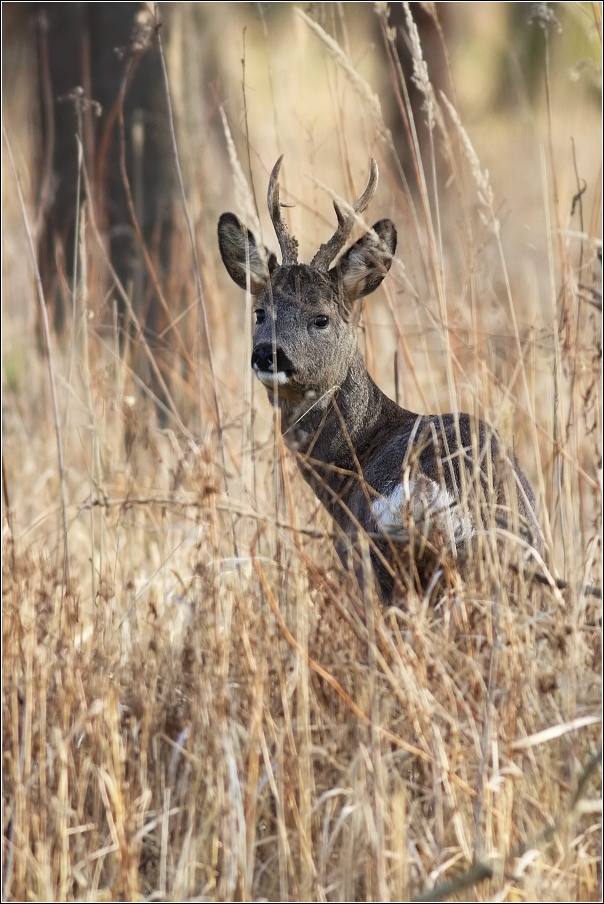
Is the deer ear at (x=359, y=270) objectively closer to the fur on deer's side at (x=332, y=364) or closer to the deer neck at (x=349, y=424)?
the fur on deer's side at (x=332, y=364)

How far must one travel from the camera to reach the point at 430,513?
3.17 m

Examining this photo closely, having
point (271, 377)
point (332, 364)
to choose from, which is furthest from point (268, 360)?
point (332, 364)

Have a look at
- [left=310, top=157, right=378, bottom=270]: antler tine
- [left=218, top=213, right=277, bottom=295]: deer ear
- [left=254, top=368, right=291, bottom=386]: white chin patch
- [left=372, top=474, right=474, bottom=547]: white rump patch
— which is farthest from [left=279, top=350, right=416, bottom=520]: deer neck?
[left=372, top=474, right=474, bottom=547]: white rump patch

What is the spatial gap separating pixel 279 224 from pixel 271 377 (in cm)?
55

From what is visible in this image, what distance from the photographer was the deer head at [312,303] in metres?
4.05

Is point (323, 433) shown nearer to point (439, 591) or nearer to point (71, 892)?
point (439, 591)

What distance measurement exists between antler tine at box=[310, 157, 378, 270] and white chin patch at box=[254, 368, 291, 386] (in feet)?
1.50

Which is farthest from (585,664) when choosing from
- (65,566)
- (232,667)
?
(65,566)

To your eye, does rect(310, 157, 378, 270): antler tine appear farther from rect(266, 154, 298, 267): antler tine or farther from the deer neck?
the deer neck

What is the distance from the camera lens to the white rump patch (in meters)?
3.08

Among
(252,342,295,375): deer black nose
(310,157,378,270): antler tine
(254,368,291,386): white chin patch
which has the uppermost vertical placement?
(310,157,378,270): antler tine

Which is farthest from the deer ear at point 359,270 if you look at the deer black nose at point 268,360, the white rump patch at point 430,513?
the white rump patch at point 430,513

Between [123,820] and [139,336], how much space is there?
5.86ft

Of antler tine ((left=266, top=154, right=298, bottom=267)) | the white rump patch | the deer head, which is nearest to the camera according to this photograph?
the white rump patch
